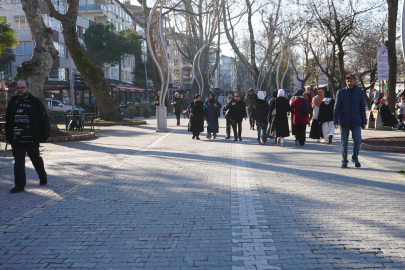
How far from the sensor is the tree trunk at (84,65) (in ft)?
72.2

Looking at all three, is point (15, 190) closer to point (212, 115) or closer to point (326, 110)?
point (326, 110)

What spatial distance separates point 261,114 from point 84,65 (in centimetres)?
1229

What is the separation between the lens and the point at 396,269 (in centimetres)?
Result: 373

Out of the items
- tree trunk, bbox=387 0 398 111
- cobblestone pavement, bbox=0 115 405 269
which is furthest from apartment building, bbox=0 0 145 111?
cobblestone pavement, bbox=0 115 405 269

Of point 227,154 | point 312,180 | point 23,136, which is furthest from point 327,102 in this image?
point 23,136

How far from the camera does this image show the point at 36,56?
54.4ft

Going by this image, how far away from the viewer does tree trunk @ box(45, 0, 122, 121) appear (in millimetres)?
22016

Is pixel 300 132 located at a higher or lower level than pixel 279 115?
lower

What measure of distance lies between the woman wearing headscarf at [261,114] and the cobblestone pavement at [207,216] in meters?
4.23

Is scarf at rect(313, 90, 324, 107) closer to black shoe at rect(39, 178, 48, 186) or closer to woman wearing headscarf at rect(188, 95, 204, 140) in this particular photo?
woman wearing headscarf at rect(188, 95, 204, 140)

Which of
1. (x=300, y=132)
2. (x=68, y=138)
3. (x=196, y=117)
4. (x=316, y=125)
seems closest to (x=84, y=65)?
(x=68, y=138)

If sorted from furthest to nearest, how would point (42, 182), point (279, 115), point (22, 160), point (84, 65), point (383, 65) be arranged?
point (84, 65) < point (383, 65) < point (279, 115) < point (42, 182) < point (22, 160)

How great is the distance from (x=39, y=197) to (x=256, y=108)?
366 inches

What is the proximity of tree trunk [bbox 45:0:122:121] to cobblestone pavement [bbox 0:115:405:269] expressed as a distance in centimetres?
1338
